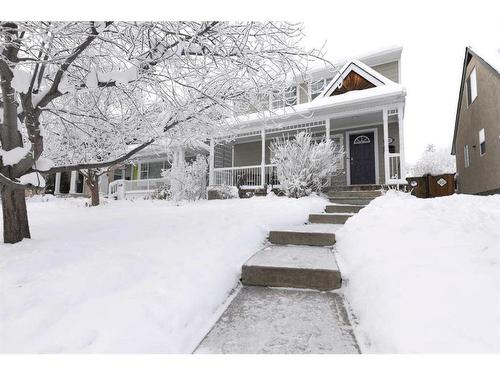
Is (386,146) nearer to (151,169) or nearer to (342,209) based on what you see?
(342,209)

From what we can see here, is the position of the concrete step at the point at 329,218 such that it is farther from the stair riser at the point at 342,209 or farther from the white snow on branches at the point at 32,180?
the white snow on branches at the point at 32,180

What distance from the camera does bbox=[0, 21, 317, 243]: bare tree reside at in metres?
2.45

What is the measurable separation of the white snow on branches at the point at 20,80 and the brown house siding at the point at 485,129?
458 inches

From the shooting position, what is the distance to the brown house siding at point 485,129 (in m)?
8.92

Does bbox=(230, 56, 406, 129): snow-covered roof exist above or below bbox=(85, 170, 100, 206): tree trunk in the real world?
above

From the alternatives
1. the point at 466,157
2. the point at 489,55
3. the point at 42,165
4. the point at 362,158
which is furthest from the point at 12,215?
the point at 466,157

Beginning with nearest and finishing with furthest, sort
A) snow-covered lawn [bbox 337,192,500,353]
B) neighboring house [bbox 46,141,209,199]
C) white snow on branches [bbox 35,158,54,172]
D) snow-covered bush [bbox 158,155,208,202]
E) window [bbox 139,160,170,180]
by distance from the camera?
snow-covered lawn [bbox 337,192,500,353], white snow on branches [bbox 35,158,54,172], snow-covered bush [bbox 158,155,208,202], neighboring house [bbox 46,141,209,199], window [bbox 139,160,170,180]

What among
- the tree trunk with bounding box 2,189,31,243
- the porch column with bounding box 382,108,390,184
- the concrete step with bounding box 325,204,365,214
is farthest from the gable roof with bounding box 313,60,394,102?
the tree trunk with bounding box 2,189,31,243

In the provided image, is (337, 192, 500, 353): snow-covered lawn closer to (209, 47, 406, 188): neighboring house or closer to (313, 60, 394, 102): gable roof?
(209, 47, 406, 188): neighboring house

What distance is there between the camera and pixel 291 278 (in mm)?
2678

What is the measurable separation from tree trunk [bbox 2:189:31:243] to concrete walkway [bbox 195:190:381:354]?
2593 millimetres

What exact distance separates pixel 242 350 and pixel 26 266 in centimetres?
204

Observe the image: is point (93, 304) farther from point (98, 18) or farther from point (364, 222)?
point (364, 222)

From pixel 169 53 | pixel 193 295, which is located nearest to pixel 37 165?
pixel 169 53
